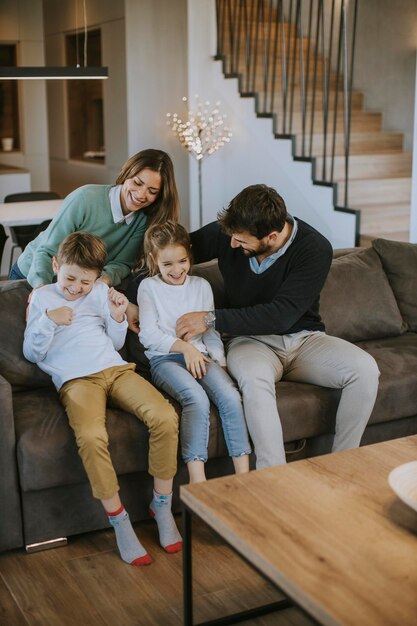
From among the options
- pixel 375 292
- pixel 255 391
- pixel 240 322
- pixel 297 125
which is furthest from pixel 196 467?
pixel 297 125

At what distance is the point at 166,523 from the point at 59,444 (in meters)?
0.46

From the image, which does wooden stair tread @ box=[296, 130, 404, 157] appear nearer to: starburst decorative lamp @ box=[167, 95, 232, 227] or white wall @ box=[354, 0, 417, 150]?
white wall @ box=[354, 0, 417, 150]

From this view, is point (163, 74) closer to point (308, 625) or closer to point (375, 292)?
point (375, 292)

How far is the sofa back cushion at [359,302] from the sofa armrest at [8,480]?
1.58 meters

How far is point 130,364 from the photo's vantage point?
3.16 metres

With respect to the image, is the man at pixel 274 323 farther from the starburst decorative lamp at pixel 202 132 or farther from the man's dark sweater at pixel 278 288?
the starburst decorative lamp at pixel 202 132

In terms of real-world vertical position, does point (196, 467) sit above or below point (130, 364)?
below

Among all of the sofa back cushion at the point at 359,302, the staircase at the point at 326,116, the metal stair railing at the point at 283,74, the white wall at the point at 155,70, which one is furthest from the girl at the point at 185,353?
the white wall at the point at 155,70

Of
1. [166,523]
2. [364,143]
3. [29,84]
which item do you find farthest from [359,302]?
[29,84]

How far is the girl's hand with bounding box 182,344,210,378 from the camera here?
3105 millimetres

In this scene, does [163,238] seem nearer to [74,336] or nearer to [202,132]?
[74,336]

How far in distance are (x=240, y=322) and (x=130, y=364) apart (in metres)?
0.45

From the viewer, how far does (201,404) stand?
9.74 feet

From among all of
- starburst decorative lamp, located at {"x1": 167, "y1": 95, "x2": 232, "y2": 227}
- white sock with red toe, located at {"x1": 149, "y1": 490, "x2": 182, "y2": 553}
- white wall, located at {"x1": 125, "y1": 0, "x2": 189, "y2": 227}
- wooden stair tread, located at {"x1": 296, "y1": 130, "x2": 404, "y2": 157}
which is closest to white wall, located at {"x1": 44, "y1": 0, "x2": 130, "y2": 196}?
white wall, located at {"x1": 125, "y1": 0, "x2": 189, "y2": 227}
